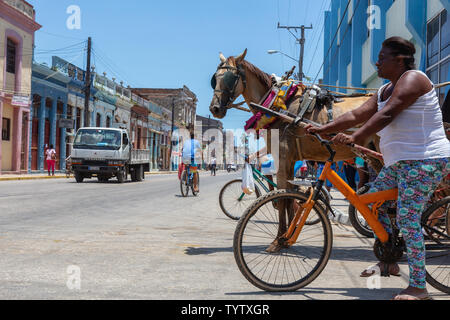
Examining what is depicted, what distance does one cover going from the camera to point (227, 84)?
6309 mm

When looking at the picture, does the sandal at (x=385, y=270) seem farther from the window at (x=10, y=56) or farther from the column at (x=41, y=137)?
the column at (x=41, y=137)

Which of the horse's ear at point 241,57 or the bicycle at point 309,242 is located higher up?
the horse's ear at point 241,57

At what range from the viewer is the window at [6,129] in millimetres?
29358

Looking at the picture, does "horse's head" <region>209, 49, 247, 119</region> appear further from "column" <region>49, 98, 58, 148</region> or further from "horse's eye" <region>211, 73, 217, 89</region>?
"column" <region>49, 98, 58, 148</region>

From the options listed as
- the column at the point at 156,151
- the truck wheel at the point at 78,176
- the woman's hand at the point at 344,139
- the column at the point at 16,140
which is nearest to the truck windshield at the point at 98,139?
the truck wheel at the point at 78,176

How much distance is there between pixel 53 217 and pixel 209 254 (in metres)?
4.12

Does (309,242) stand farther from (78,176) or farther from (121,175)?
(78,176)

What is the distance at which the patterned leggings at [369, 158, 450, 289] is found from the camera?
3510 millimetres

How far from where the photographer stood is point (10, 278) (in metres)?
4.11

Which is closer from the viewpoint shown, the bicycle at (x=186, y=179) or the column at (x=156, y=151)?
the bicycle at (x=186, y=179)

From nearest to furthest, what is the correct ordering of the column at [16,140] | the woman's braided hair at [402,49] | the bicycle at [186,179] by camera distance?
the woman's braided hair at [402,49] < the bicycle at [186,179] < the column at [16,140]

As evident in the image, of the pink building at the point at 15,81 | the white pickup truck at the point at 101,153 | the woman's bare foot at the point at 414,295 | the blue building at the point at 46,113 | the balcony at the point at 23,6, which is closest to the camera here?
the woman's bare foot at the point at 414,295

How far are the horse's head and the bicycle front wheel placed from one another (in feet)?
9.71

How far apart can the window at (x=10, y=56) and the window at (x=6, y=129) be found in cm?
308
